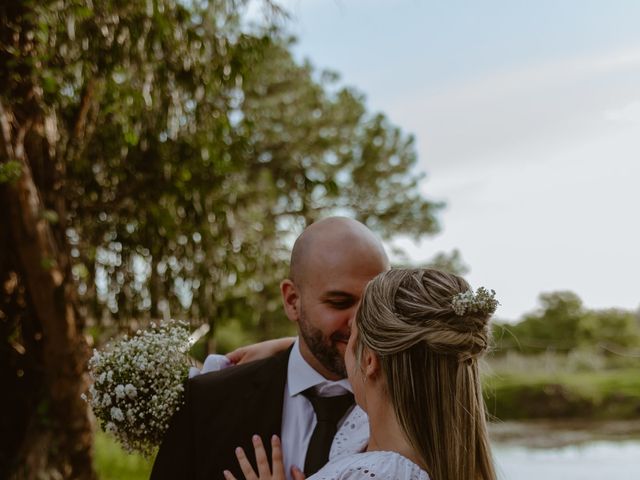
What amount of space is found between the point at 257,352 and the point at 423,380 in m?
1.26

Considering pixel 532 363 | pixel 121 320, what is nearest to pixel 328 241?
pixel 121 320

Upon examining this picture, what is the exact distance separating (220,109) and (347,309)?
4.52 meters

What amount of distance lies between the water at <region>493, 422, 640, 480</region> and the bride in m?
14.0

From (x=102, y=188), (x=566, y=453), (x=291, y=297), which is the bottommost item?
(x=566, y=453)

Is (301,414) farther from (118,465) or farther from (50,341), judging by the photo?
(118,465)

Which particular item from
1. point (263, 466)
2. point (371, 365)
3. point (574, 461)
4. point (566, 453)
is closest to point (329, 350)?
point (263, 466)

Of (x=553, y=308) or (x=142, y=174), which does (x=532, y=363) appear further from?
(x=142, y=174)

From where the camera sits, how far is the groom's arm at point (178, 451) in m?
2.68

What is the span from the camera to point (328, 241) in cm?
293

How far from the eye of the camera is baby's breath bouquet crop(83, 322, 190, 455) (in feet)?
8.66

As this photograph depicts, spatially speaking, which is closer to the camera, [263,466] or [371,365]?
[371,365]

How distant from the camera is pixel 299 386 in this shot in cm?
291

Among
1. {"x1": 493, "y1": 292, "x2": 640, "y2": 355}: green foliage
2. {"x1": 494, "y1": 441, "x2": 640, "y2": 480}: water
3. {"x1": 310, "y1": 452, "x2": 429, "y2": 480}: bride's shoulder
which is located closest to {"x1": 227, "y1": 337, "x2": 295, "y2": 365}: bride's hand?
{"x1": 310, "y1": 452, "x2": 429, "y2": 480}: bride's shoulder

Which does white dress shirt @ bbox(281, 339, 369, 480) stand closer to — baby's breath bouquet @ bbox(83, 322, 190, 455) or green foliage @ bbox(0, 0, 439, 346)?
baby's breath bouquet @ bbox(83, 322, 190, 455)
